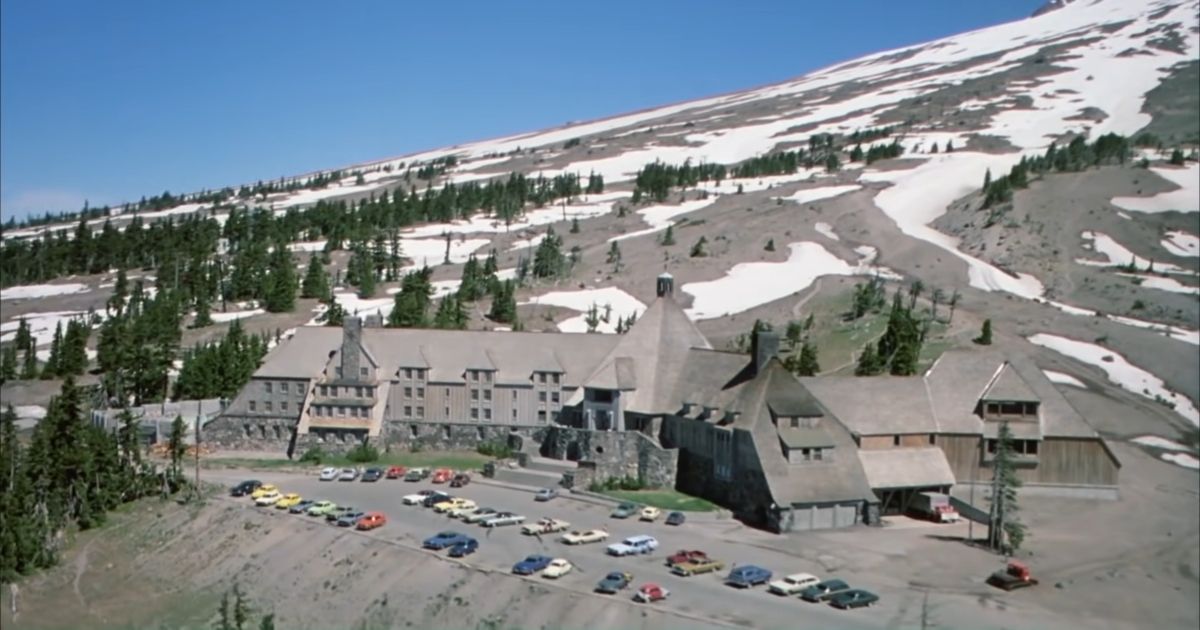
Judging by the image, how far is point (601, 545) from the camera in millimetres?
42812

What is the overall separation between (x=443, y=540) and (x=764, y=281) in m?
73.5

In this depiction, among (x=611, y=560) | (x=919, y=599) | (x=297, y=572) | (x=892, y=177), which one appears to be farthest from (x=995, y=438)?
(x=892, y=177)

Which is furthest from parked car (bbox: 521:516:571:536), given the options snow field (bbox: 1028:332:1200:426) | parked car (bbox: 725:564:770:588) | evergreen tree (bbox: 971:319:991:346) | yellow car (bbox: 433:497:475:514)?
evergreen tree (bbox: 971:319:991:346)

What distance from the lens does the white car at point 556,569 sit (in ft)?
125

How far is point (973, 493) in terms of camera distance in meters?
51.7

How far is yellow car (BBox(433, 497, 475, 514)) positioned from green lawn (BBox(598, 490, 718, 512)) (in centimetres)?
732

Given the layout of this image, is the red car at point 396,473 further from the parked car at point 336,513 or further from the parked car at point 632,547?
the parked car at point 632,547

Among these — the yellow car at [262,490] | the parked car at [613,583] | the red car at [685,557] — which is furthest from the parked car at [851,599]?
the yellow car at [262,490]

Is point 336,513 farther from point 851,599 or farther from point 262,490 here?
point 851,599

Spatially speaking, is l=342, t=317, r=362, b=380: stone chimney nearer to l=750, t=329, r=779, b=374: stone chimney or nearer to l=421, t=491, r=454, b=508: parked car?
l=421, t=491, r=454, b=508: parked car

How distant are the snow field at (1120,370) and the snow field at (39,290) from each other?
113m

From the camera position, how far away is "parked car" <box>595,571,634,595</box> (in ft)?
119

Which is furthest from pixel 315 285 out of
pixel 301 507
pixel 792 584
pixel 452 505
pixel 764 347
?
pixel 792 584

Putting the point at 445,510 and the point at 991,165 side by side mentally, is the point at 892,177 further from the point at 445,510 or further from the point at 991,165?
the point at 445,510
